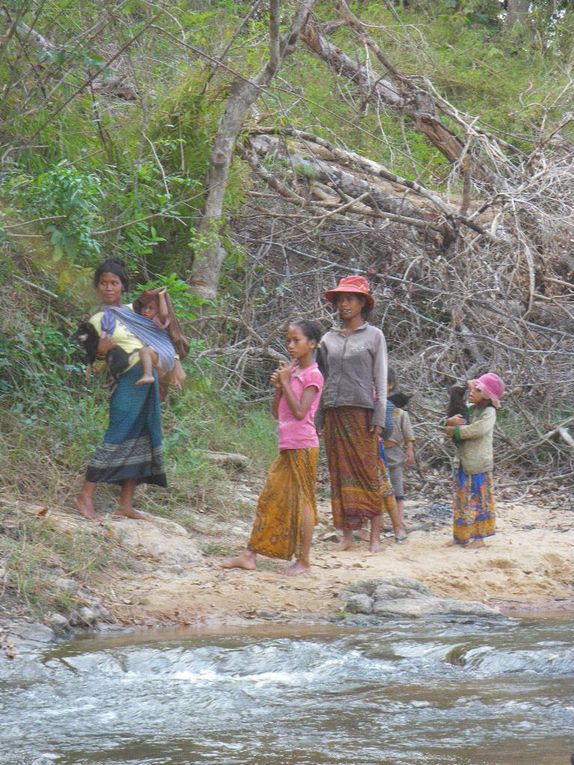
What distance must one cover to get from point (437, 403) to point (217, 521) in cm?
255

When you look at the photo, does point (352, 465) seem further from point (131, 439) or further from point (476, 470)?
point (131, 439)

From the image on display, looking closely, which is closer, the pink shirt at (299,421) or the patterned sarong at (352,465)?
the pink shirt at (299,421)

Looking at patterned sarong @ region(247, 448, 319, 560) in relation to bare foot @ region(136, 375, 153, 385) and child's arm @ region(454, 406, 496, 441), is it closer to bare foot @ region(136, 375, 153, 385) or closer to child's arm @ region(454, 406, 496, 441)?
bare foot @ region(136, 375, 153, 385)

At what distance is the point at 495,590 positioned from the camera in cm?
655

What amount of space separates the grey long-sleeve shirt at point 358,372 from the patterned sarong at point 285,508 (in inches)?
30.0

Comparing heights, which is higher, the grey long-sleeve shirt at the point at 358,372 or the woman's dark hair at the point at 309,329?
the woman's dark hair at the point at 309,329

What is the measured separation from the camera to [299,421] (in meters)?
6.24

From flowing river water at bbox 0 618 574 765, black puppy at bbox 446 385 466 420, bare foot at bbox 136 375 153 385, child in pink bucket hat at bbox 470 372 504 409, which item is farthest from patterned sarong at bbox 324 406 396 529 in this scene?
flowing river water at bbox 0 618 574 765

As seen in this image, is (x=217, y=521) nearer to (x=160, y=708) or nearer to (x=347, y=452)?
(x=347, y=452)

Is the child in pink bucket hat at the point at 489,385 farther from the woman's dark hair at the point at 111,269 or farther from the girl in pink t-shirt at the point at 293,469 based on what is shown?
the woman's dark hair at the point at 111,269

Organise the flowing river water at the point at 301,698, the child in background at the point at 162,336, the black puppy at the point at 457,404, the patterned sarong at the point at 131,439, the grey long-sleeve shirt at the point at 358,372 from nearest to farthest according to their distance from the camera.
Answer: the flowing river water at the point at 301,698 < the patterned sarong at the point at 131,439 < the child in background at the point at 162,336 < the grey long-sleeve shirt at the point at 358,372 < the black puppy at the point at 457,404

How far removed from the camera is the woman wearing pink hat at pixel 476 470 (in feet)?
23.7

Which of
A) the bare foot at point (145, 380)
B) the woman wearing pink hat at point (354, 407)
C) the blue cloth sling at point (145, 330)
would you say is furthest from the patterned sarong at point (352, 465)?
the bare foot at point (145, 380)

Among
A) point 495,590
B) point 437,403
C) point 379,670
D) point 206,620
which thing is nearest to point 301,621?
point 206,620
